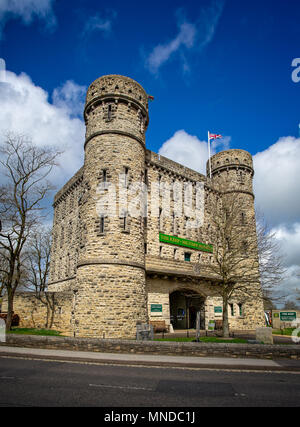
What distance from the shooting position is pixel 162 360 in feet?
34.7

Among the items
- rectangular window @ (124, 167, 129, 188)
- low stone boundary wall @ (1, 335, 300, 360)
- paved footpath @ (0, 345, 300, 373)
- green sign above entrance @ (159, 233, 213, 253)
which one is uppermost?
rectangular window @ (124, 167, 129, 188)

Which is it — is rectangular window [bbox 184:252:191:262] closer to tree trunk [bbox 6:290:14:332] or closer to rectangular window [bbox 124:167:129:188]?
rectangular window [bbox 124:167:129:188]

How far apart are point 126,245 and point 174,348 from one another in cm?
749

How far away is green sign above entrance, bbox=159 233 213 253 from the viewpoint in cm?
2316

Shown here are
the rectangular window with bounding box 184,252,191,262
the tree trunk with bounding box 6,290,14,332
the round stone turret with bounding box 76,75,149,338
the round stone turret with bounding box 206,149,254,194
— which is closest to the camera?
the round stone turret with bounding box 76,75,149,338

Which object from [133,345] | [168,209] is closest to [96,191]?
[168,209]

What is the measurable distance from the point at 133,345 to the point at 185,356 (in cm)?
216

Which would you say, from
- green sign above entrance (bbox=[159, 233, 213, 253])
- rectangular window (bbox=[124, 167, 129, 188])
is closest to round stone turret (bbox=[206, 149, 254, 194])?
green sign above entrance (bbox=[159, 233, 213, 253])

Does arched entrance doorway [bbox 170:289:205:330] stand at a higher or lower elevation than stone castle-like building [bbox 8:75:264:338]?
lower

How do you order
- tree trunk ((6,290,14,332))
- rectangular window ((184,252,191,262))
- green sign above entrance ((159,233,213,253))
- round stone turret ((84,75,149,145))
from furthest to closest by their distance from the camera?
1. rectangular window ((184,252,191,262))
2. green sign above entrance ((159,233,213,253))
3. round stone turret ((84,75,149,145))
4. tree trunk ((6,290,14,332))

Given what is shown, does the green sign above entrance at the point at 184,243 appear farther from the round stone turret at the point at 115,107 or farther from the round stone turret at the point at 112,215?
the round stone turret at the point at 115,107

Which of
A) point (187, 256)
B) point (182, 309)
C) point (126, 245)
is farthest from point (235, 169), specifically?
point (126, 245)

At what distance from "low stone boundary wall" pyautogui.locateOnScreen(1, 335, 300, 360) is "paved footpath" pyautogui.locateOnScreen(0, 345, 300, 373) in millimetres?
315

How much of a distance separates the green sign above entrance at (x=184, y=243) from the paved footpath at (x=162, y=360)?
12.1m
